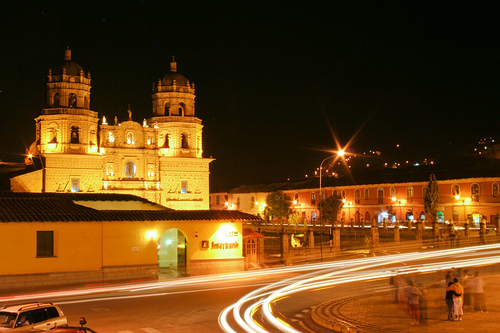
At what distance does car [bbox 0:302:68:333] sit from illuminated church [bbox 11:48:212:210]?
117ft

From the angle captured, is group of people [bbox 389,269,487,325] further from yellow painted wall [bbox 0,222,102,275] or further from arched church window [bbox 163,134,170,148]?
arched church window [bbox 163,134,170,148]

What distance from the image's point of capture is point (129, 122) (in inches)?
2026

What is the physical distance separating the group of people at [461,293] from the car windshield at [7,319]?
10.3m

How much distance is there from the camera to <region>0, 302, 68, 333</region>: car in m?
11.5

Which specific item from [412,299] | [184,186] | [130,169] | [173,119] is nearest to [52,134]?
[130,169]

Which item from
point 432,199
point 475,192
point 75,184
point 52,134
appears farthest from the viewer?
point 475,192

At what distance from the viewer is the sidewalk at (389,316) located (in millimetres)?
13102

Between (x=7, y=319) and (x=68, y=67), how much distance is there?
40.2 m

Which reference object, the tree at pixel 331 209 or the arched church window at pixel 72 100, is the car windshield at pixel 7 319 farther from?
the tree at pixel 331 209

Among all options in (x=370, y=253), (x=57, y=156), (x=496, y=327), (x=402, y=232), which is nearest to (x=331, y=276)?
(x=496, y=327)

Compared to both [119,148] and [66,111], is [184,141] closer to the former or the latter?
[119,148]

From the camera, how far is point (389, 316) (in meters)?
14.6

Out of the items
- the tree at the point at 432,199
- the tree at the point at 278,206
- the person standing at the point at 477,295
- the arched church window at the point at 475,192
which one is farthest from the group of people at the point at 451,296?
the tree at the point at 278,206

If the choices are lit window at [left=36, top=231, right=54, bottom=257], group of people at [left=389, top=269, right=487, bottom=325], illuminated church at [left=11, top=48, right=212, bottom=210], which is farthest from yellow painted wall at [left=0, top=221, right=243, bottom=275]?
illuminated church at [left=11, top=48, right=212, bottom=210]
